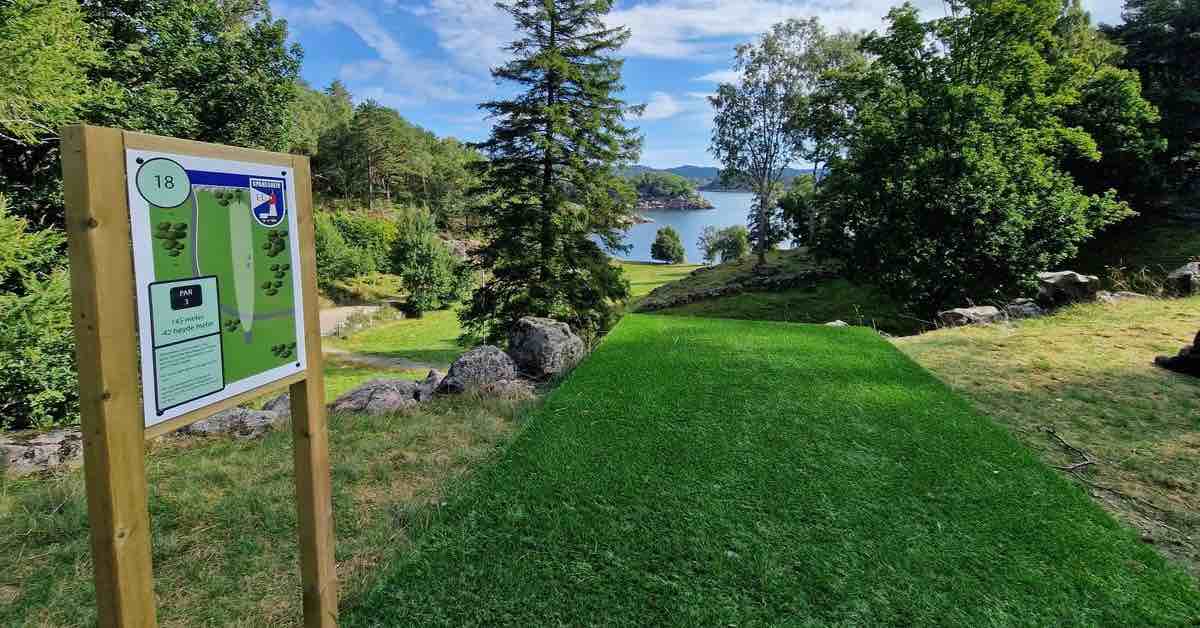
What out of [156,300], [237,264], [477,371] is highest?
[237,264]

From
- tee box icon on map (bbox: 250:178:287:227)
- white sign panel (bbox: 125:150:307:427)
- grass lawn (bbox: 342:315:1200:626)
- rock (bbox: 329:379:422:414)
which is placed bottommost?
grass lawn (bbox: 342:315:1200:626)

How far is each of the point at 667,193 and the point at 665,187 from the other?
79.1 inches

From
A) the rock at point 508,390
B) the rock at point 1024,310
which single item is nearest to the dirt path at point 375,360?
the rock at point 508,390

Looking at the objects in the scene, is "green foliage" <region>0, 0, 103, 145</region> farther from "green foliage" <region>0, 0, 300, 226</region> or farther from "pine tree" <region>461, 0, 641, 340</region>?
"pine tree" <region>461, 0, 641, 340</region>

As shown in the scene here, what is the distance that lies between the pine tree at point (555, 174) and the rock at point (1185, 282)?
9.85 metres

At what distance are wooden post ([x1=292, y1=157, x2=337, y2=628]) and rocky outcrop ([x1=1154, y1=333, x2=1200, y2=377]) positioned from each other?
725 cm

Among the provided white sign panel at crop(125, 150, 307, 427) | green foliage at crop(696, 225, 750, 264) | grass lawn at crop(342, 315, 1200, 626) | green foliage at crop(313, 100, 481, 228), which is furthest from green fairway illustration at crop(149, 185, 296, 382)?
green foliage at crop(313, 100, 481, 228)

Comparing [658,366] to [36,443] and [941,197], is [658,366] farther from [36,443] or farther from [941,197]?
[941,197]

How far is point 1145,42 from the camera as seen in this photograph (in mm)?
17703

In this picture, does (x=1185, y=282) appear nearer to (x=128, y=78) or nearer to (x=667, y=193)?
(x=128, y=78)

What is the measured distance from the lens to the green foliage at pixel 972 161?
11695 mm

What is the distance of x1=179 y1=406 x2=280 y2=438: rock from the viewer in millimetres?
4637

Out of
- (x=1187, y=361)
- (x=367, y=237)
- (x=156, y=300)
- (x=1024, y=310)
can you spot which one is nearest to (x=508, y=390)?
(x=156, y=300)

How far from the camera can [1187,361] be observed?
528 centimetres
